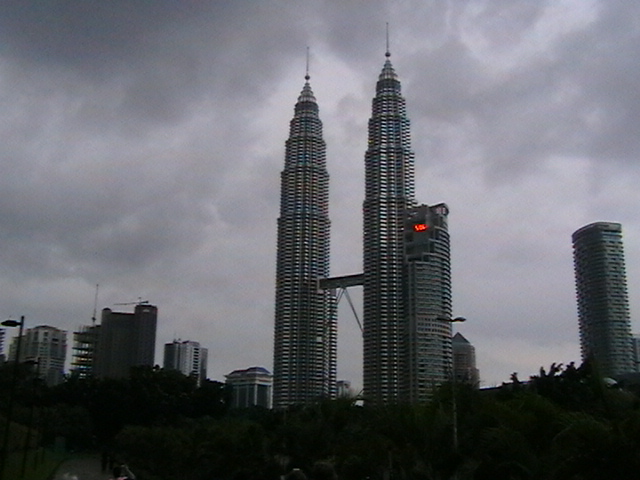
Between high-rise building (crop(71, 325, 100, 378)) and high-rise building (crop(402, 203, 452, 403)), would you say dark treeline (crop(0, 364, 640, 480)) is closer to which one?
high-rise building (crop(402, 203, 452, 403))

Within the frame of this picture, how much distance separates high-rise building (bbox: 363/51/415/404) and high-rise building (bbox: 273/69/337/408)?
7.03 m

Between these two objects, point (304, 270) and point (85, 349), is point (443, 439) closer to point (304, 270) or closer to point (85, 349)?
point (304, 270)

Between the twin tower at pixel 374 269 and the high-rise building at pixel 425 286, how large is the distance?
0.11 m

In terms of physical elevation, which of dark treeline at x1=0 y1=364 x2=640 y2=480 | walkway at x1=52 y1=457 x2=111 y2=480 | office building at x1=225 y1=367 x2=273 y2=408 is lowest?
walkway at x1=52 y1=457 x2=111 y2=480

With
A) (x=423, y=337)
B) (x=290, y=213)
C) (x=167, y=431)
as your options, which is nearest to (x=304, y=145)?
(x=290, y=213)

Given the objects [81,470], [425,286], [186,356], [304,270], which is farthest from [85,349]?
[81,470]

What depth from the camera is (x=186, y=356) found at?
153 meters

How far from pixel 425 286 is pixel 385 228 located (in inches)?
316

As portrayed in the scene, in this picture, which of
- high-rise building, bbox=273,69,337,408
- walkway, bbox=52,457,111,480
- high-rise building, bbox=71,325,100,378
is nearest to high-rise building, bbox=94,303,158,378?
high-rise building, bbox=71,325,100,378

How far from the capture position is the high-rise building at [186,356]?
15025 centimetres

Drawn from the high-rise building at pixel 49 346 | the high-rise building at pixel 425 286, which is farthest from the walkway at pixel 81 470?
the high-rise building at pixel 49 346

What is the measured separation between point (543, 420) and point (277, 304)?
80567mm

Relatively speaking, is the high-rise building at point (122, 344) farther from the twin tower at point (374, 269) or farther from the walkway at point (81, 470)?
the walkway at point (81, 470)

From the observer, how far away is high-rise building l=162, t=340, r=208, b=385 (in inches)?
5915
